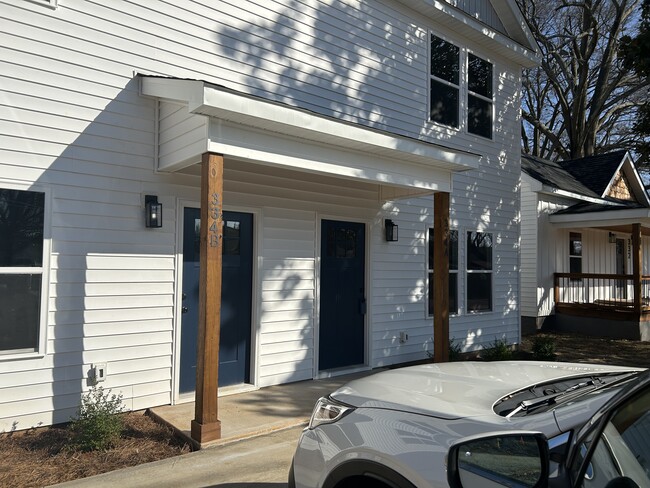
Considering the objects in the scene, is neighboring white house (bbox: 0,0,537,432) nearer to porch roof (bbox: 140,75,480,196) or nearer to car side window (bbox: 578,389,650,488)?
porch roof (bbox: 140,75,480,196)

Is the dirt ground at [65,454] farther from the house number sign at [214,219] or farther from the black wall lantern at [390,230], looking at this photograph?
the black wall lantern at [390,230]

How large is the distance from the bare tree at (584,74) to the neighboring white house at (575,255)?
8.90 meters

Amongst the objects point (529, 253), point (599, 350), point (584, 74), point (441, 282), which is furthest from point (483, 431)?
point (584, 74)

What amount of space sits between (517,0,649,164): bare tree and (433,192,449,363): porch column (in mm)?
19108

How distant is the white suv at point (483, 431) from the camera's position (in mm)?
1642

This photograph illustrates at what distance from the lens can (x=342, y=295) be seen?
748 cm

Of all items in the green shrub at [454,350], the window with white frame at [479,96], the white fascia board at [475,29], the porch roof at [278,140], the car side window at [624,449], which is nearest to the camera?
the car side window at [624,449]

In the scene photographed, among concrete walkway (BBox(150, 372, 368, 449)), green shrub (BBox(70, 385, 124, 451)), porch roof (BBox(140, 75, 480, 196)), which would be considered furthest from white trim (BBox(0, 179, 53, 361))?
concrete walkway (BBox(150, 372, 368, 449))

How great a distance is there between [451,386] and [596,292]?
1518cm

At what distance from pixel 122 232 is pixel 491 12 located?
28.5ft

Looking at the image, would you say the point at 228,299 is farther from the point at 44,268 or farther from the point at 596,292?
the point at 596,292

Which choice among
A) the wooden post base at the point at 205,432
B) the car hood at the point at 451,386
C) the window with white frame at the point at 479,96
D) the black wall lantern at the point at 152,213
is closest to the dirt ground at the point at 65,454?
the wooden post base at the point at 205,432

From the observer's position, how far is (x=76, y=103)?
17.0 ft

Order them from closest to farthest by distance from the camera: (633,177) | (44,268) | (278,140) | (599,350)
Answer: (44,268)
(278,140)
(599,350)
(633,177)
